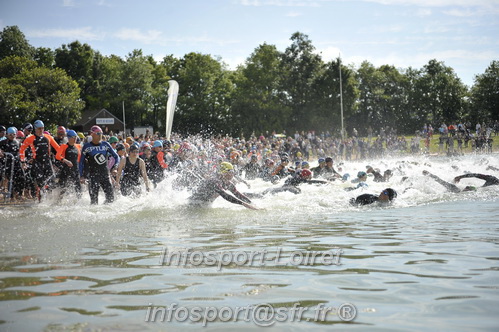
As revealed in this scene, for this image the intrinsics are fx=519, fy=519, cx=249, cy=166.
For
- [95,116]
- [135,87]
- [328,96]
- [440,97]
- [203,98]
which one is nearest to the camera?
[95,116]

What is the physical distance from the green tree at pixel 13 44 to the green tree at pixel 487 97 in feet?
183

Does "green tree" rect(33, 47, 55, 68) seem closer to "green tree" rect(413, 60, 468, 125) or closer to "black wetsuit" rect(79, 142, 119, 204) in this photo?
"green tree" rect(413, 60, 468, 125)

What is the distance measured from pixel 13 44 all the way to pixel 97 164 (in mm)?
61037

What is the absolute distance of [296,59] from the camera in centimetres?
5997

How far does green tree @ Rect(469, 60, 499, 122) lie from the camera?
6322 centimetres

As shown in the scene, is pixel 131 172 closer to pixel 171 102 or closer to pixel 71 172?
pixel 71 172

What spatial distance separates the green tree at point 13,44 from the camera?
64.0 meters

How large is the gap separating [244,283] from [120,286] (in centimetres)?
105

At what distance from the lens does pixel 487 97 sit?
63.7 meters

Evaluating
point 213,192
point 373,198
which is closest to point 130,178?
point 213,192

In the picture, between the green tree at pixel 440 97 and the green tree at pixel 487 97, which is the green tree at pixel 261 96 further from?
the green tree at pixel 487 97

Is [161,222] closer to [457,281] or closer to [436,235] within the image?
[436,235]

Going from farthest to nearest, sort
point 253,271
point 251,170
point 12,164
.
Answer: point 251,170 < point 12,164 < point 253,271

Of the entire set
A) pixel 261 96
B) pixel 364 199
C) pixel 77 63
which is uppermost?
pixel 77 63
